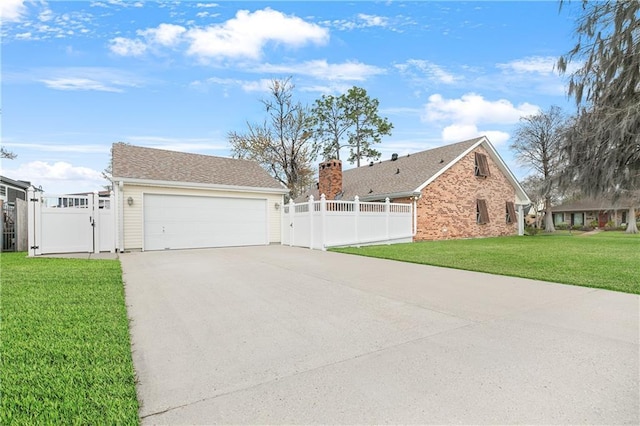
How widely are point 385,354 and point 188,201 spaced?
39.2 ft

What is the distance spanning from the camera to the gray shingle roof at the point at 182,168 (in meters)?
12.9

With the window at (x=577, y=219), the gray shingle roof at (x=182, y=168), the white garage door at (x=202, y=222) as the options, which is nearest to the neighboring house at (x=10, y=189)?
the gray shingle roof at (x=182, y=168)

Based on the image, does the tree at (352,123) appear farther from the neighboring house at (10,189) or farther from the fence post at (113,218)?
the neighboring house at (10,189)

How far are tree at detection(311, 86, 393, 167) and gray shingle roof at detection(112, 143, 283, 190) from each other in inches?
560

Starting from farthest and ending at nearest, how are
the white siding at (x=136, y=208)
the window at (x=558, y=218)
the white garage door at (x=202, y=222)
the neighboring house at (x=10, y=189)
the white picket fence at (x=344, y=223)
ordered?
1. the window at (x=558, y=218)
2. the neighboring house at (x=10, y=189)
3. the white picket fence at (x=344, y=223)
4. the white garage door at (x=202, y=222)
5. the white siding at (x=136, y=208)

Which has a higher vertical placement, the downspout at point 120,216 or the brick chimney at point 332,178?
the brick chimney at point 332,178

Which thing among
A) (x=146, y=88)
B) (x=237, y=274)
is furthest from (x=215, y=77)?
(x=237, y=274)

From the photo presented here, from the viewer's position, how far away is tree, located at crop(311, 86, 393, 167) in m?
29.7

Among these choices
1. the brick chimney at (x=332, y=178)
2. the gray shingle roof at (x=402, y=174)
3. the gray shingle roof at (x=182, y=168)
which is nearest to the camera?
the gray shingle roof at (x=182, y=168)

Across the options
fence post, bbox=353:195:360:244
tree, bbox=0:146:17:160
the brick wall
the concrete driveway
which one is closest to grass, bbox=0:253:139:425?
the concrete driveway

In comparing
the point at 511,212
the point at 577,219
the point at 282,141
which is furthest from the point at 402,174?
the point at 577,219

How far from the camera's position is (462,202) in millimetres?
18422

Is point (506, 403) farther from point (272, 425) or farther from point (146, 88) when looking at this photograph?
point (146, 88)

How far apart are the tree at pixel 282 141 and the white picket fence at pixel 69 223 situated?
14294 mm
